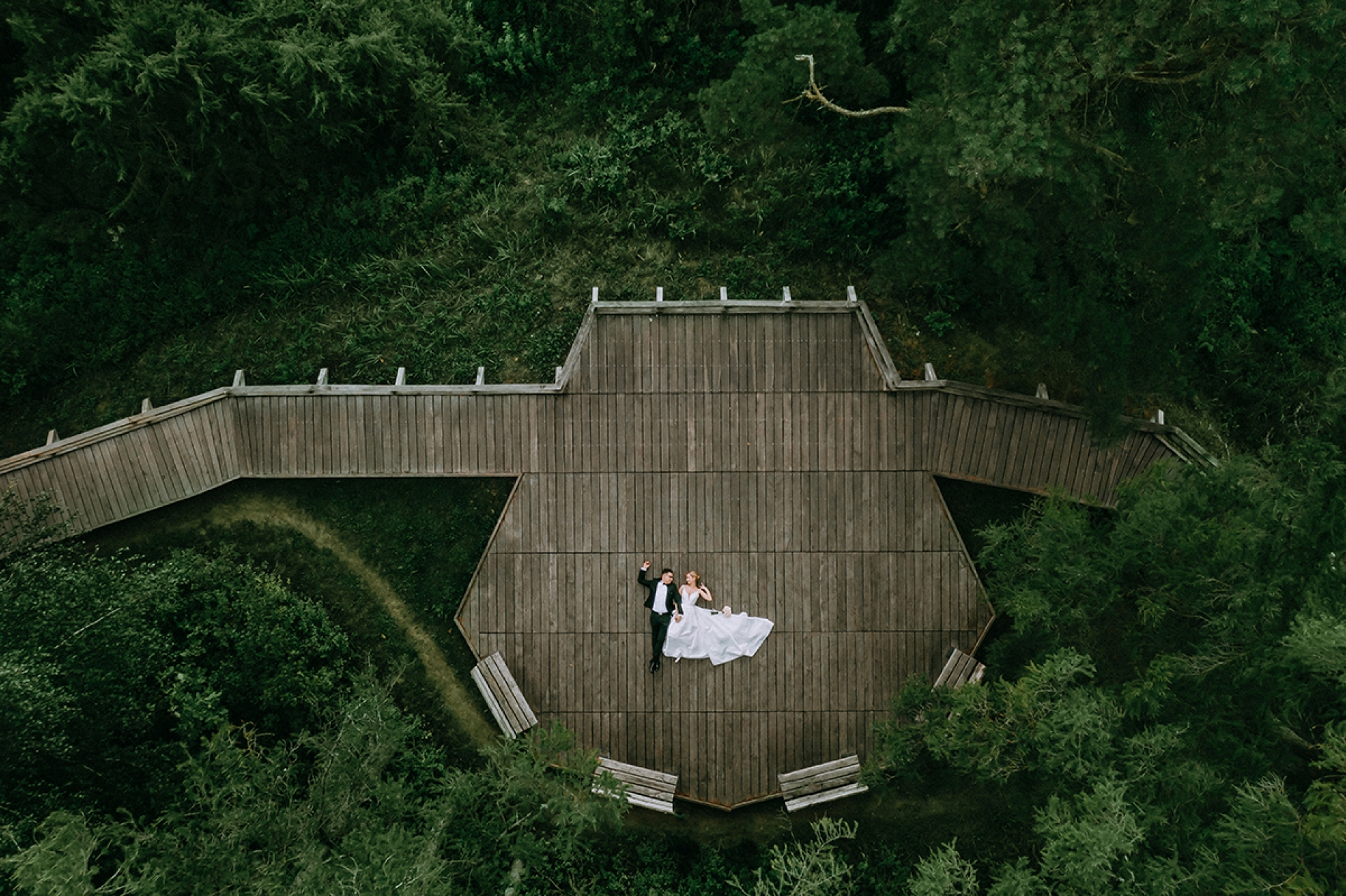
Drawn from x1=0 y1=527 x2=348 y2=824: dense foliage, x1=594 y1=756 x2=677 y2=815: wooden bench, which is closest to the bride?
x1=594 y1=756 x2=677 y2=815: wooden bench

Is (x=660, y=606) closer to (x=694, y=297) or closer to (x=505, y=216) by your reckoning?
(x=694, y=297)

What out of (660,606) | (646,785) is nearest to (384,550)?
(660,606)

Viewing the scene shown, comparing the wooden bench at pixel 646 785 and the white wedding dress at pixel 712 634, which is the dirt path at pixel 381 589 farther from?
the white wedding dress at pixel 712 634

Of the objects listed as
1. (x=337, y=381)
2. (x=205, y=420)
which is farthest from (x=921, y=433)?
(x=205, y=420)

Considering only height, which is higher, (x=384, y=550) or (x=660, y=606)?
(x=384, y=550)

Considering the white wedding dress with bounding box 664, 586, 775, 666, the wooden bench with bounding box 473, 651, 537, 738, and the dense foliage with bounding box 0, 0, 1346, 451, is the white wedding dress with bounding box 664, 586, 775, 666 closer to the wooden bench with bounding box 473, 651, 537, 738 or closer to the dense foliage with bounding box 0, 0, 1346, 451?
the wooden bench with bounding box 473, 651, 537, 738

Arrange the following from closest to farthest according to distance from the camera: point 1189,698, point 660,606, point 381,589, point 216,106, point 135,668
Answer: point 1189,698
point 135,668
point 216,106
point 660,606
point 381,589
